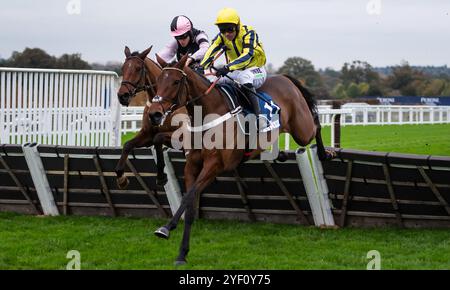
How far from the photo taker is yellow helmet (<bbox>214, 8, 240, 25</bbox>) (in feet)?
29.1

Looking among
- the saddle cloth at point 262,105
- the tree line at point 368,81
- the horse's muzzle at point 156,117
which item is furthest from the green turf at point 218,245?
the tree line at point 368,81

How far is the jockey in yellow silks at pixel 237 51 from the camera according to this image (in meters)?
8.87

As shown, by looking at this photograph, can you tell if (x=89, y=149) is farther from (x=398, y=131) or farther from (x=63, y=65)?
(x=63, y=65)

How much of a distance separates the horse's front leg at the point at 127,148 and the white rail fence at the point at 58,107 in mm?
2692

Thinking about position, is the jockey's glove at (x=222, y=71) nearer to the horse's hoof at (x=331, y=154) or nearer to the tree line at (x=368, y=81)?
the horse's hoof at (x=331, y=154)

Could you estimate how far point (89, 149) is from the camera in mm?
9758

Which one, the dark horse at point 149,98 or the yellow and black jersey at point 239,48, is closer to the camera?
the yellow and black jersey at point 239,48

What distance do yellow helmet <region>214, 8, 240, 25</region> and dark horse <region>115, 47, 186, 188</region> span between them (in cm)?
98

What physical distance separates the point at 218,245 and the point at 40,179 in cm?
275

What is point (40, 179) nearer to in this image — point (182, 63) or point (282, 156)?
point (282, 156)

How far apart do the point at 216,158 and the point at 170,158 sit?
160 centimetres

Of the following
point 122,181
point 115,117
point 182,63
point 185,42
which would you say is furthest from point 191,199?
point 115,117

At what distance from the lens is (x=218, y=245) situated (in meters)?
8.14
